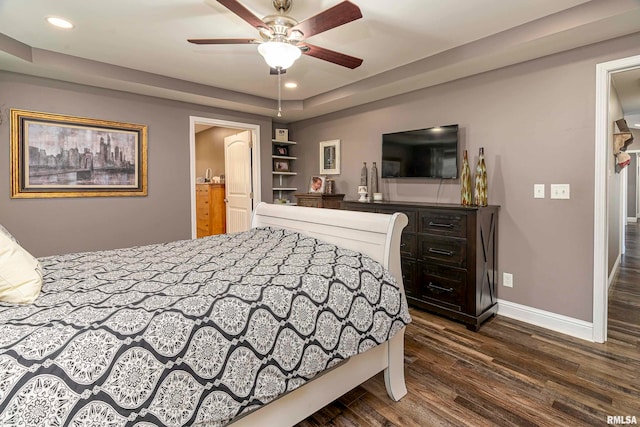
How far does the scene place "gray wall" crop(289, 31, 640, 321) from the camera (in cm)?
251

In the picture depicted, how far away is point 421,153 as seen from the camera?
3.48 m

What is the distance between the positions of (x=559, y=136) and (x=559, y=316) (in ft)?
5.00

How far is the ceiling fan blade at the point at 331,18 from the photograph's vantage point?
1610 millimetres

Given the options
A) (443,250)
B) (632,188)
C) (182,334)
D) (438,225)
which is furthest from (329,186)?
(632,188)

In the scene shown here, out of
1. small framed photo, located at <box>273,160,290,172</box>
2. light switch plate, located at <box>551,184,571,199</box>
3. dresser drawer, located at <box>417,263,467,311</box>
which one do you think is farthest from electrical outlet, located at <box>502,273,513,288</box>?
small framed photo, located at <box>273,160,290,172</box>

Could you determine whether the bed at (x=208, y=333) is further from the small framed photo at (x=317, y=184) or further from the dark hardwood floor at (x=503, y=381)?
the small framed photo at (x=317, y=184)

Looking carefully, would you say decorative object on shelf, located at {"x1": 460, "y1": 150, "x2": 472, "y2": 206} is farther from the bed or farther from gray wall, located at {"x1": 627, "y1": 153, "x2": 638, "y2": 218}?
gray wall, located at {"x1": 627, "y1": 153, "x2": 638, "y2": 218}

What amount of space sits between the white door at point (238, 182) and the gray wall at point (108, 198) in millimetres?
528

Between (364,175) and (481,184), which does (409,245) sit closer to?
(481,184)

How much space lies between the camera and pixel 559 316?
2.68m

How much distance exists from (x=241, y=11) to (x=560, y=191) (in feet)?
9.11

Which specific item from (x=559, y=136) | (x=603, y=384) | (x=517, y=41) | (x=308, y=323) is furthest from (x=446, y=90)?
(x=308, y=323)

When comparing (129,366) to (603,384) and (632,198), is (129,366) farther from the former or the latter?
(632,198)

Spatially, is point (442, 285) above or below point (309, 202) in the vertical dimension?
below
